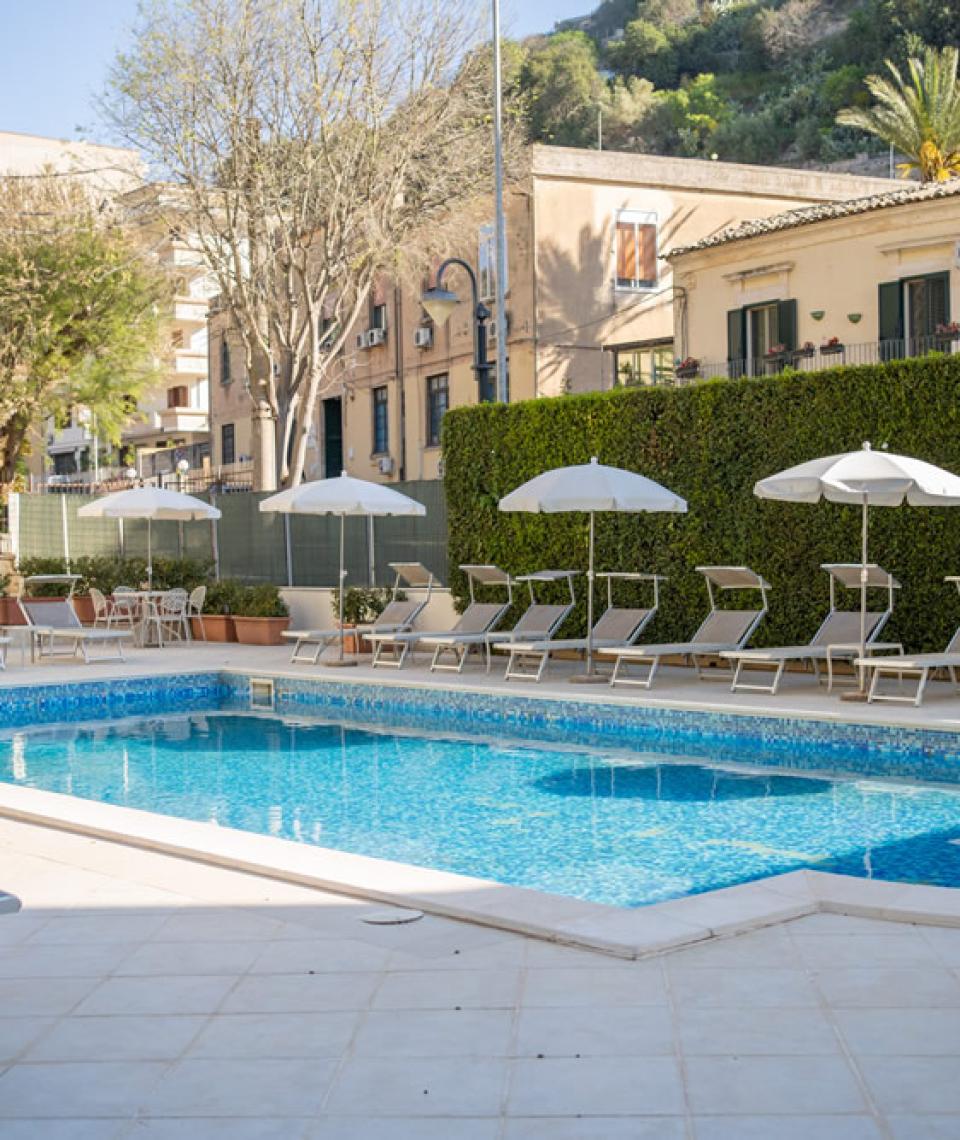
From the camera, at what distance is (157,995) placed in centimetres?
447

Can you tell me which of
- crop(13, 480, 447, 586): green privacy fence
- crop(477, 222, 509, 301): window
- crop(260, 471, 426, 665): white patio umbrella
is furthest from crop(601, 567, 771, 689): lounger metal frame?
crop(477, 222, 509, 301): window

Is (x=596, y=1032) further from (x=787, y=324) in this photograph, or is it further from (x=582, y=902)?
(x=787, y=324)

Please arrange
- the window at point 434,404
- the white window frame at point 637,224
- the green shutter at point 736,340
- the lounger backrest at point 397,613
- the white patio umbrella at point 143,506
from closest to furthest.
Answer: the lounger backrest at point 397,613 → the white patio umbrella at point 143,506 → the green shutter at point 736,340 → the white window frame at point 637,224 → the window at point 434,404

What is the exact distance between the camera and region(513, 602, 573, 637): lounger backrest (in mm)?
15094

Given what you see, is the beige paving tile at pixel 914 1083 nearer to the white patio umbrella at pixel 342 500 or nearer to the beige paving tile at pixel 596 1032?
the beige paving tile at pixel 596 1032

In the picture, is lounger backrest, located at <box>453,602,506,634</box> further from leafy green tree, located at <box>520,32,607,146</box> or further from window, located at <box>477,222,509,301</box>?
leafy green tree, located at <box>520,32,607,146</box>

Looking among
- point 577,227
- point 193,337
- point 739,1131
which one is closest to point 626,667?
point 739,1131

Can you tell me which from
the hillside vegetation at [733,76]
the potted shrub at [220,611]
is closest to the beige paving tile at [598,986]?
the potted shrub at [220,611]

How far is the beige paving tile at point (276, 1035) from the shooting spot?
3.94 metres

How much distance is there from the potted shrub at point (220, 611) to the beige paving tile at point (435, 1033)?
1624 centimetres

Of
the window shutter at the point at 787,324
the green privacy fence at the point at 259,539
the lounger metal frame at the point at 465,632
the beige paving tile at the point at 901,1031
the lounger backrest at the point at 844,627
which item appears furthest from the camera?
the window shutter at the point at 787,324

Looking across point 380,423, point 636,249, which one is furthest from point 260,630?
point 380,423

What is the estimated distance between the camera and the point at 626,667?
49.6ft

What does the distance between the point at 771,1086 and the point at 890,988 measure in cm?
100
